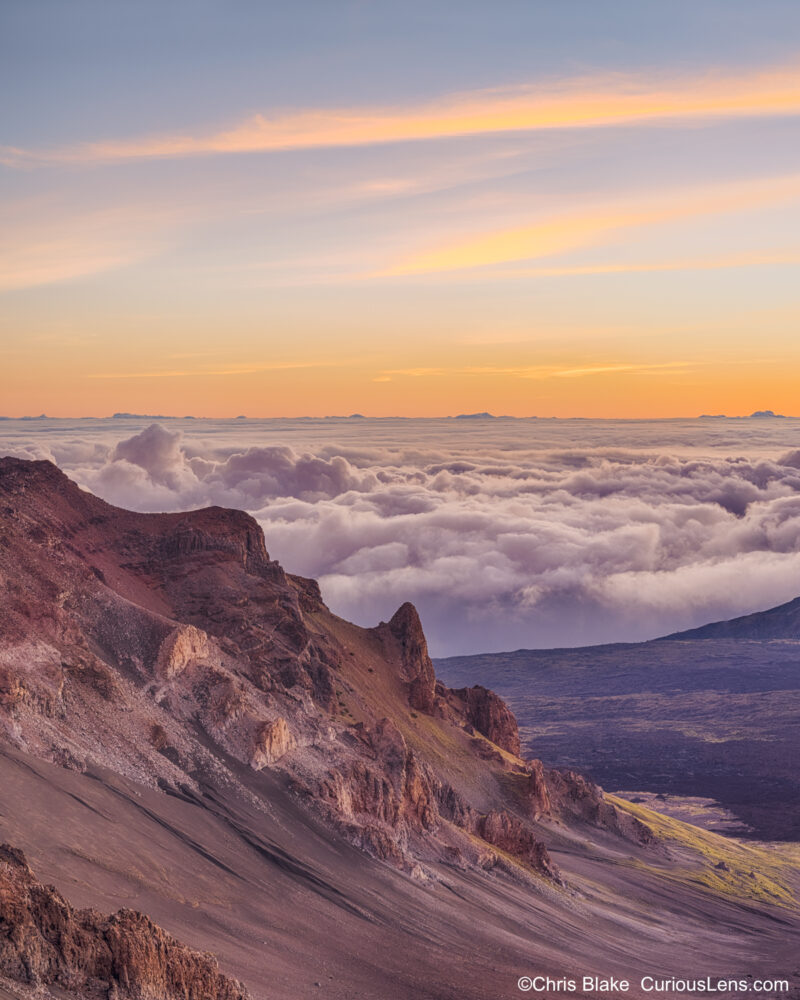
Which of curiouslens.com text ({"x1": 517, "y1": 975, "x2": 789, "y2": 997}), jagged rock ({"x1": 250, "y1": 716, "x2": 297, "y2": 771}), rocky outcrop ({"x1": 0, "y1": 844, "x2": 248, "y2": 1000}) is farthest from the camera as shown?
jagged rock ({"x1": 250, "y1": 716, "x2": 297, "y2": 771})

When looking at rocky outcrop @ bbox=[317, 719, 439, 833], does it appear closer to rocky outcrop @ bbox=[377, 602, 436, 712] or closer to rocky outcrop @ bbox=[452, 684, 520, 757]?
rocky outcrop @ bbox=[377, 602, 436, 712]

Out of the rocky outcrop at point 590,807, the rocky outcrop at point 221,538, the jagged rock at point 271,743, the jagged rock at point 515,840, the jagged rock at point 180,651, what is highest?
the rocky outcrop at point 221,538

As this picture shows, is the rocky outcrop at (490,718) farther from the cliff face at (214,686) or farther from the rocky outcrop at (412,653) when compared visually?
the cliff face at (214,686)

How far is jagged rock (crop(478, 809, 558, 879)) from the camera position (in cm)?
10275

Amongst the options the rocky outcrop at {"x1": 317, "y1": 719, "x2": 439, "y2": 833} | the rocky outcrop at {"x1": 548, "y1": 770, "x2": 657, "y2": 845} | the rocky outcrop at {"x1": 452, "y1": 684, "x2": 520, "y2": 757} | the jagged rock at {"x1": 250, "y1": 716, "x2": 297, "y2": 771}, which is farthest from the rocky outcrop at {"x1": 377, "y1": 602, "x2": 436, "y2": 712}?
the jagged rock at {"x1": 250, "y1": 716, "x2": 297, "y2": 771}

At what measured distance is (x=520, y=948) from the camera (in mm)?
77375

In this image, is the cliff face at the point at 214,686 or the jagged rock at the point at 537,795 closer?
the cliff face at the point at 214,686

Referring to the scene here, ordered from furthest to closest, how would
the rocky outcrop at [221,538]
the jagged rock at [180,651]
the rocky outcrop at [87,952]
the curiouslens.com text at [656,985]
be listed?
the rocky outcrop at [221,538] < the jagged rock at [180,651] < the curiouslens.com text at [656,985] < the rocky outcrop at [87,952]

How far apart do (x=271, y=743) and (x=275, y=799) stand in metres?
5.10

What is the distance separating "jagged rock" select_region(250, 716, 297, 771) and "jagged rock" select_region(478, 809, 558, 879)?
25.8m

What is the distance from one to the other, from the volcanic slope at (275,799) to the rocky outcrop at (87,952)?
1.67 ft

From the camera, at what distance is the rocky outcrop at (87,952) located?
38406mm

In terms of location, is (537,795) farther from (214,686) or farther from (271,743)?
(214,686)

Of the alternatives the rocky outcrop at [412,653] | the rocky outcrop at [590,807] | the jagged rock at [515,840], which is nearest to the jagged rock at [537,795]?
the rocky outcrop at [590,807]
